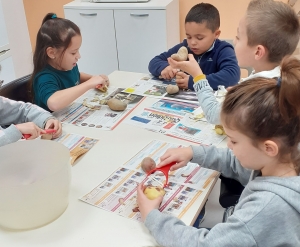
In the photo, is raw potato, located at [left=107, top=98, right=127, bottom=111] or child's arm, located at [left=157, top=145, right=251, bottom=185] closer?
child's arm, located at [left=157, top=145, right=251, bottom=185]

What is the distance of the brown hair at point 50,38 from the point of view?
58.4 inches

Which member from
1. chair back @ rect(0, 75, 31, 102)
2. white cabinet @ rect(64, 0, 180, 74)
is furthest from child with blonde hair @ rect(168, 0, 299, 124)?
white cabinet @ rect(64, 0, 180, 74)

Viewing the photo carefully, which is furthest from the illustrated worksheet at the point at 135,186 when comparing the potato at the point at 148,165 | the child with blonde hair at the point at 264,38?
the child with blonde hair at the point at 264,38

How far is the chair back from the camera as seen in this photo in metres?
1.46

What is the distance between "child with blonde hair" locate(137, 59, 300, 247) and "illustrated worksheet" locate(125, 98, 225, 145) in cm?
36

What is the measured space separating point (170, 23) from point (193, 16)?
45.3 inches

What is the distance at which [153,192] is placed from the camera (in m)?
0.88

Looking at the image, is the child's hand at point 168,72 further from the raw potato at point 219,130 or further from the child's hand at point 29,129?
the child's hand at point 29,129

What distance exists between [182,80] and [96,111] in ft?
1.24

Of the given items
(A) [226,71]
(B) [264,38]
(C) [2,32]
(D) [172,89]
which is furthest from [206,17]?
(C) [2,32]

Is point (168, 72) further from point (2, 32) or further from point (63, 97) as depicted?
point (2, 32)

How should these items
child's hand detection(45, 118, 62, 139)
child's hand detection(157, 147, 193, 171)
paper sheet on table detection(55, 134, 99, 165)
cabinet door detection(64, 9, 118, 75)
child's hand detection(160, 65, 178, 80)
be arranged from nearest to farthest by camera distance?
child's hand detection(157, 147, 193, 171), paper sheet on table detection(55, 134, 99, 165), child's hand detection(45, 118, 62, 139), child's hand detection(160, 65, 178, 80), cabinet door detection(64, 9, 118, 75)

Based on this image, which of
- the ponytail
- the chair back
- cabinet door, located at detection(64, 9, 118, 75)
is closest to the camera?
the ponytail

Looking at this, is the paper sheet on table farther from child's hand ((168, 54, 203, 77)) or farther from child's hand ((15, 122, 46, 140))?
child's hand ((168, 54, 203, 77))
